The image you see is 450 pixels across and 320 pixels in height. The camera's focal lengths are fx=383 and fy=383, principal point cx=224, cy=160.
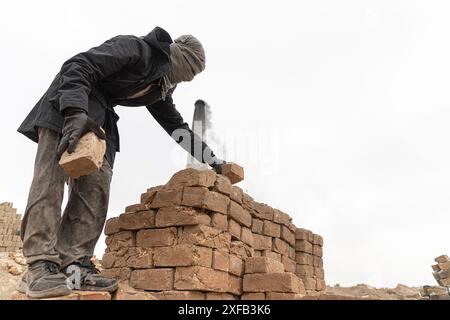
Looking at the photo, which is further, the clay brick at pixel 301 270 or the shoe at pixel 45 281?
the clay brick at pixel 301 270

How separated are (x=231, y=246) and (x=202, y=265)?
2.13 feet

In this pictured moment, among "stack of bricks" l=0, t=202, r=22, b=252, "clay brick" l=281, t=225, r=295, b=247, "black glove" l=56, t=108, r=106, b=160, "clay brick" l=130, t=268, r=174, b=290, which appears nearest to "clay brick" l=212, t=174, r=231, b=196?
"clay brick" l=130, t=268, r=174, b=290

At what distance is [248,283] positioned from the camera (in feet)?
14.3

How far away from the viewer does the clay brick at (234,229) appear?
4.61 metres

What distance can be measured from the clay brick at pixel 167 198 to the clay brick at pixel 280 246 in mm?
2434

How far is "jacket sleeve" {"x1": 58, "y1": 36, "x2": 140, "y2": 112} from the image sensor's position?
286 centimetres

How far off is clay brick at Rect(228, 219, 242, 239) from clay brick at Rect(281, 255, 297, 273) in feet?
6.13

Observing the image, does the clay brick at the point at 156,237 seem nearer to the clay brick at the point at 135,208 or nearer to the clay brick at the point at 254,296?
the clay brick at the point at 135,208

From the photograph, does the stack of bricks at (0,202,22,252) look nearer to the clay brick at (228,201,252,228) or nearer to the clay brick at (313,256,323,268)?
the clay brick at (313,256,323,268)

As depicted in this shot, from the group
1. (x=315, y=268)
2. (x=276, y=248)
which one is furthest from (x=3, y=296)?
(x=315, y=268)

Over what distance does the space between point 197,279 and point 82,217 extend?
131 centimetres

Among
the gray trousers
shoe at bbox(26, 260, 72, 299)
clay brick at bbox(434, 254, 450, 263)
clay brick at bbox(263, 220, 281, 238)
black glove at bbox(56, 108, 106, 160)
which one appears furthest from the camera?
clay brick at bbox(434, 254, 450, 263)

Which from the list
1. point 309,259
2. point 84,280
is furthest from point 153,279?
point 309,259

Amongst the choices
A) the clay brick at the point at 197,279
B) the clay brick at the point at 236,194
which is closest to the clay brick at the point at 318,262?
the clay brick at the point at 236,194
